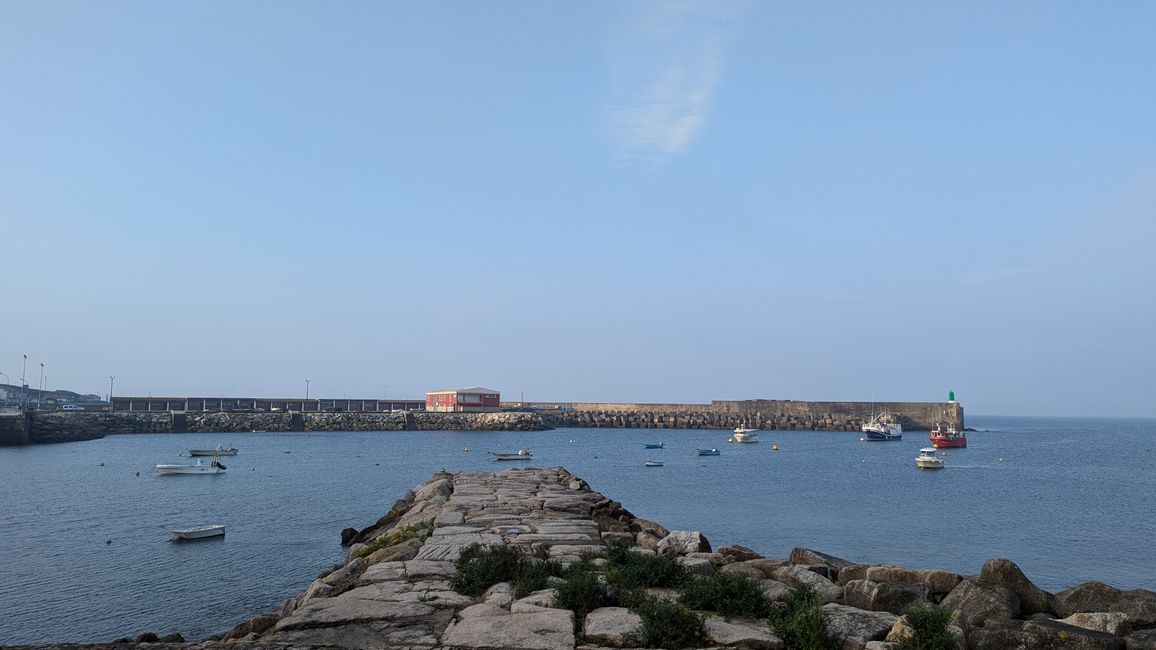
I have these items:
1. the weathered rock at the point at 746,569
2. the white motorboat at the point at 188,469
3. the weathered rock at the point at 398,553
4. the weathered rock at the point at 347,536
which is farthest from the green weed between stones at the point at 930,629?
the white motorboat at the point at 188,469

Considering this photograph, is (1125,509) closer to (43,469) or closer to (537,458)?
(537,458)

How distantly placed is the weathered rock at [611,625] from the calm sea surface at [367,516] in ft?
29.3

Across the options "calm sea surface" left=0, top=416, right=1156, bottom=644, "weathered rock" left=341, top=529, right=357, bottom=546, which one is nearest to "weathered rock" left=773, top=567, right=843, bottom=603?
"calm sea surface" left=0, top=416, right=1156, bottom=644

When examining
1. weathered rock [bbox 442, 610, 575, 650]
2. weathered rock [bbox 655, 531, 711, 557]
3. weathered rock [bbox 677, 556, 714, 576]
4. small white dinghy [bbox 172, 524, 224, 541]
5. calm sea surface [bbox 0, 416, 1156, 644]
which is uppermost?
weathered rock [bbox 677, 556, 714, 576]

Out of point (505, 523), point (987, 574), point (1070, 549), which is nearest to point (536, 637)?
point (987, 574)

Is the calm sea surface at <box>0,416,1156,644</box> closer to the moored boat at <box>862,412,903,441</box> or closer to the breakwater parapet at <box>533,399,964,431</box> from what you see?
the moored boat at <box>862,412,903,441</box>

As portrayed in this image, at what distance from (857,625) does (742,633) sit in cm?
113

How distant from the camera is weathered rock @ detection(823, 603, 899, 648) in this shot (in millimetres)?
7484

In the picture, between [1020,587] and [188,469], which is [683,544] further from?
[188,469]

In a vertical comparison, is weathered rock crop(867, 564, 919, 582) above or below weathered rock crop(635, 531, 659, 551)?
above

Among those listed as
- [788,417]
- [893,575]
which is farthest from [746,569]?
[788,417]

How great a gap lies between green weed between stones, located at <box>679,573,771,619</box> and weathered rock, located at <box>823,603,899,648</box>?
69cm

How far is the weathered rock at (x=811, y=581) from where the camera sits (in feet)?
31.0

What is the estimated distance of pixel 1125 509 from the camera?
3259 centimetres
